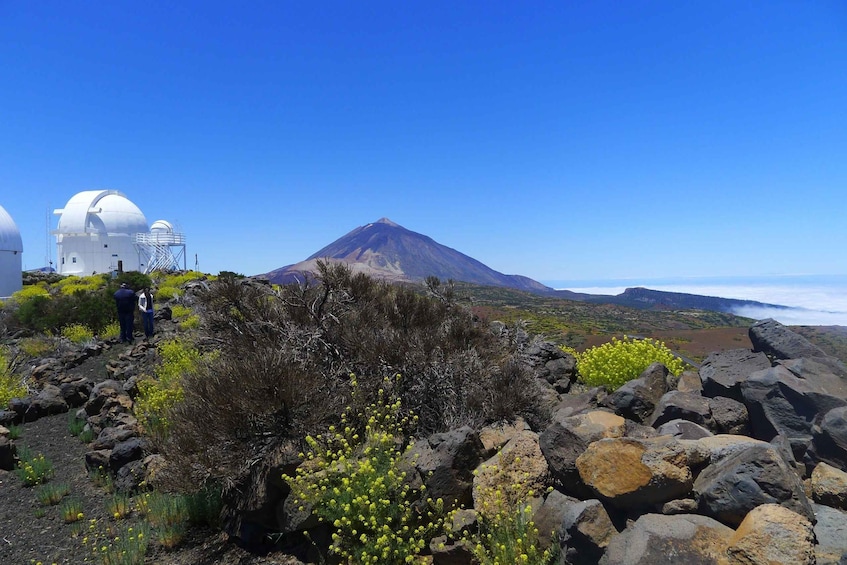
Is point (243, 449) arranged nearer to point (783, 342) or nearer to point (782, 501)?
point (782, 501)

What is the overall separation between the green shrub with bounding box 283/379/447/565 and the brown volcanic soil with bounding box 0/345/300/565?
643 millimetres

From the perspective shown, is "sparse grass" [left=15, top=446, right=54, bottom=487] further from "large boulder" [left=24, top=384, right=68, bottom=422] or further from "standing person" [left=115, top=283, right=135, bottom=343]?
"standing person" [left=115, top=283, right=135, bottom=343]

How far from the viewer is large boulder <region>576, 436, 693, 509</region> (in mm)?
2715

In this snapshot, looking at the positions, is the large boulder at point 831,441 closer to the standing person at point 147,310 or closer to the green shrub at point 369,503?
the green shrub at point 369,503

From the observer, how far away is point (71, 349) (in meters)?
11.4

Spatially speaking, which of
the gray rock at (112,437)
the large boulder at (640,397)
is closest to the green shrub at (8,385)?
the gray rock at (112,437)

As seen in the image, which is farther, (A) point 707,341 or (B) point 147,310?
(A) point 707,341

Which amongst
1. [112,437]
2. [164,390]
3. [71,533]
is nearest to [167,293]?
[164,390]

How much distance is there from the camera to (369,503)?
3.30 metres

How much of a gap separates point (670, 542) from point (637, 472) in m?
0.44

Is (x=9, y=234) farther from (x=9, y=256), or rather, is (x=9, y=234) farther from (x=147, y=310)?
(x=147, y=310)

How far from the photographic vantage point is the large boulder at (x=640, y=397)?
449 centimetres

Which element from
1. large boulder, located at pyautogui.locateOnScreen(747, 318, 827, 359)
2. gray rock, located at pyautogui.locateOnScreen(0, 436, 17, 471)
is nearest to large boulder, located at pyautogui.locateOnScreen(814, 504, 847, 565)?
large boulder, located at pyautogui.locateOnScreen(747, 318, 827, 359)

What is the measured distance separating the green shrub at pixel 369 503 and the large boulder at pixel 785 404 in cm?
246
